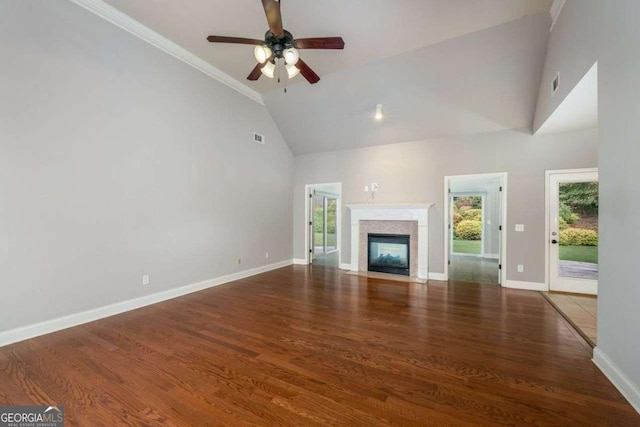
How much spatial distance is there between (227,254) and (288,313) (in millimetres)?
2115

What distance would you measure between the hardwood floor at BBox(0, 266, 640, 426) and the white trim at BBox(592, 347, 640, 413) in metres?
0.06

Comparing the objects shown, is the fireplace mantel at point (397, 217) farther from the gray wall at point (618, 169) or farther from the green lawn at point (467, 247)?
the green lawn at point (467, 247)

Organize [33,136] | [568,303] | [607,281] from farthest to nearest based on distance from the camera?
[568,303]
[33,136]
[607,281]

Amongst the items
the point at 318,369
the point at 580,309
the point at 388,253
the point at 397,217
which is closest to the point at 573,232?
the point at 580,309

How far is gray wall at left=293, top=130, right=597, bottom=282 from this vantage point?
14.5 feet

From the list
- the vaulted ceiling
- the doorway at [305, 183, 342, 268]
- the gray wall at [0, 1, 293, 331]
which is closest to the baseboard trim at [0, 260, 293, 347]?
the gray wall at [0, 1, 293, 331]

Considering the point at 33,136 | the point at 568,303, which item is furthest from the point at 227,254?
the point at 568,303

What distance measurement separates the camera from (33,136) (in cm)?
267

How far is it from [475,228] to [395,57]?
8970 mm

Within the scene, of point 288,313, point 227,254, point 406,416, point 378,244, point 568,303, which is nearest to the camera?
point 406,416

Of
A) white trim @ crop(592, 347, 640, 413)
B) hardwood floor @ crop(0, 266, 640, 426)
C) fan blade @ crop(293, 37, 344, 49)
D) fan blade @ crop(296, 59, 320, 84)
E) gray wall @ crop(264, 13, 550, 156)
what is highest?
gray wall @ crop(264, 13, 550, 156)

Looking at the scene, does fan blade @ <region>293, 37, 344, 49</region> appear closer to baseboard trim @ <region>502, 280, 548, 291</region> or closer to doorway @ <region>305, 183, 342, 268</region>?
doorway @ <region>305, 183, 342, 268</region>

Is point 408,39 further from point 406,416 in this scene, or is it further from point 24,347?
point 24,347

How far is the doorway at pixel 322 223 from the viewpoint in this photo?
6793mm
